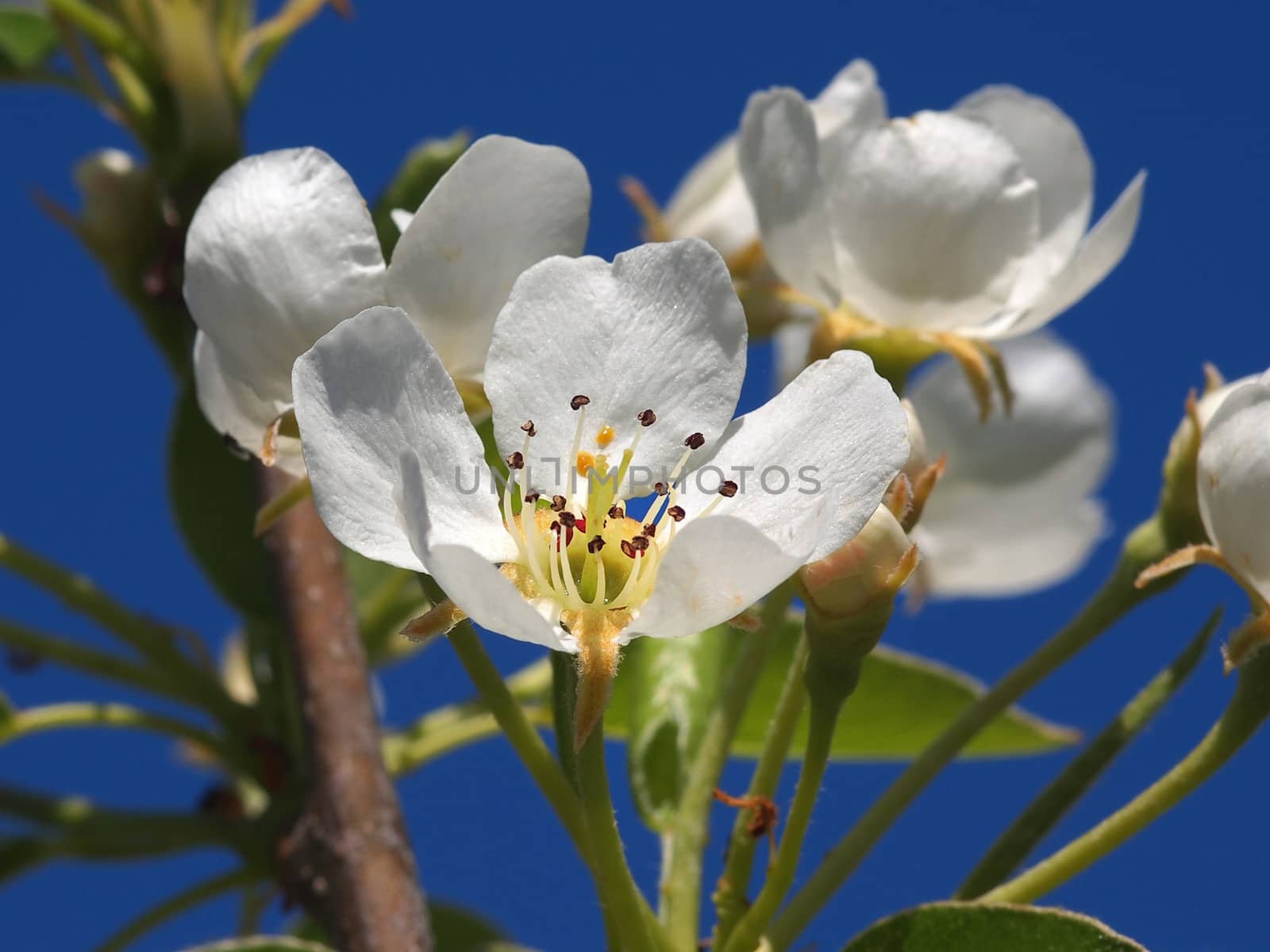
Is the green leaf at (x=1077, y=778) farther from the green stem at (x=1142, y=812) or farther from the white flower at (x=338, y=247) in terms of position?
the white flower at (x=338, y=247)

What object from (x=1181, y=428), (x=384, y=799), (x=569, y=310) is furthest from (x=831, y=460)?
(x=384, y=799)

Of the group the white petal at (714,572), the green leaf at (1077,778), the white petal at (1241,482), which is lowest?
the green leaf at (1077,778)

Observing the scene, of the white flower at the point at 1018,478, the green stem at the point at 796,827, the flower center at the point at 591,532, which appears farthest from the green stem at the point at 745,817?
the white flower at the point at 1018,478

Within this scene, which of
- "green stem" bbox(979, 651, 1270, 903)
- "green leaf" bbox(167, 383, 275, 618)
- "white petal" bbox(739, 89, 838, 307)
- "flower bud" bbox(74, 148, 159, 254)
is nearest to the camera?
"green stem" bbox(979, 651, 1270, 903)

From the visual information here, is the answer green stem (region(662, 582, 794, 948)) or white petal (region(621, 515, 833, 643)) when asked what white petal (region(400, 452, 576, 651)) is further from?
green stem (region(662, 582, 794, 948))

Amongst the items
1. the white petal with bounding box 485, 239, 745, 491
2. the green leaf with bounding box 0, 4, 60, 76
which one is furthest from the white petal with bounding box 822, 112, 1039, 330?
the green leaf with bounding box 0, 4, 60, 76

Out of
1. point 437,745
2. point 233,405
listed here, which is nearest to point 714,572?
point 233,405

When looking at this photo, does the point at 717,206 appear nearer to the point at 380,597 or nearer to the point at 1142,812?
the point at 380,597
